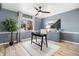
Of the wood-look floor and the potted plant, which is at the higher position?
the potted plant

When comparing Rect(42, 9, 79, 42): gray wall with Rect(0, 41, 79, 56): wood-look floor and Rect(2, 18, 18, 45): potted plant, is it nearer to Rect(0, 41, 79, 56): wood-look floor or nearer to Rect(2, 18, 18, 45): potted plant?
Rect(0, 41, 79, 56): wood-look floor

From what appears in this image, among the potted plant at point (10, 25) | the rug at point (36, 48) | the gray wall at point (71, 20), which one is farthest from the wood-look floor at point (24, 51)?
the gray wall at point (71, 20)

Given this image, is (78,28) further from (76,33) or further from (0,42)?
(0,42)

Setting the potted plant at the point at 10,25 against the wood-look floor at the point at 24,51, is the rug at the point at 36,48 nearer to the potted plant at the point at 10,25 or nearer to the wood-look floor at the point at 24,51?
the wood-look floor at the point at 24,51

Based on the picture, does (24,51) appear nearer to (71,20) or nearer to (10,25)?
(10,25)

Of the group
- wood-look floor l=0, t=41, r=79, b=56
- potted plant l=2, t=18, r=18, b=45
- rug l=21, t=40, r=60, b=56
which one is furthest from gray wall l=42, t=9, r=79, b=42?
potted plant l=2, t=18, r=18, b=45

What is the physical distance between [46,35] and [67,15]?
52.9 inches

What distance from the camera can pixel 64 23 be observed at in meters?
3.38

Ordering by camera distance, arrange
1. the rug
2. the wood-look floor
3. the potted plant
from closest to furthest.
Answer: the wood-look floor
the rug
the potted plant

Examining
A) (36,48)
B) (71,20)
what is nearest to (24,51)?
(36,48)

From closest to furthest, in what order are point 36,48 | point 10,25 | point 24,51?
point 24,51 → point 36,48 → point 10,25

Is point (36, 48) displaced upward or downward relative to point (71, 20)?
downward

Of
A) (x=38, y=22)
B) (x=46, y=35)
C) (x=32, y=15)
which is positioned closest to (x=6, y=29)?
(x=32, y=15)

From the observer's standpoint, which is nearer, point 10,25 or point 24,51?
point 24,51
